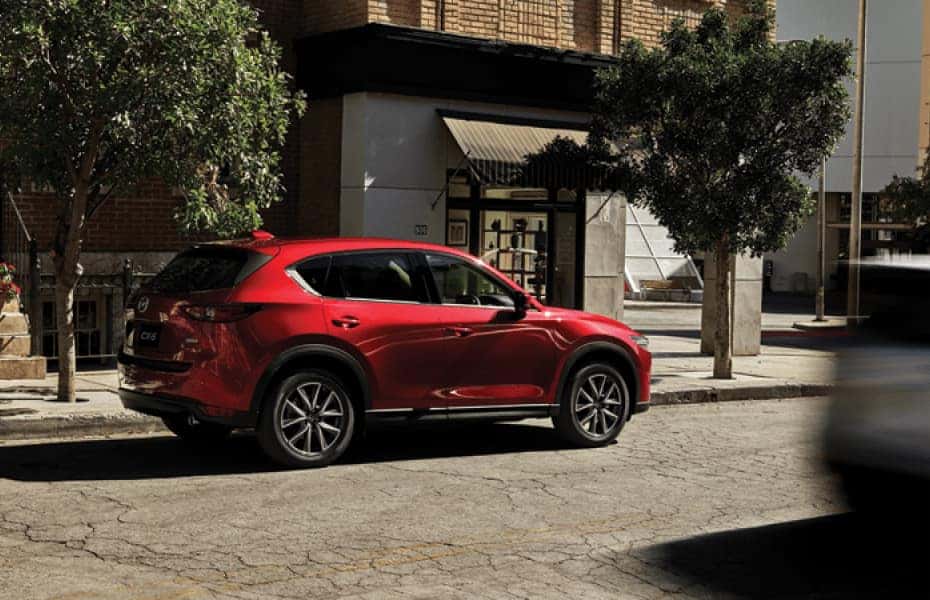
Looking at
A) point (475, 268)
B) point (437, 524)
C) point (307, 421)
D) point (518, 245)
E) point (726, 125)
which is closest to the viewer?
point (437, 524)

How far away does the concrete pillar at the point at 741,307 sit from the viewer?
20266 millimetres

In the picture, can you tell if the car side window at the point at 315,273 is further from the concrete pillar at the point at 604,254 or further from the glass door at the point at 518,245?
the concrete pillar at the point at 604,254

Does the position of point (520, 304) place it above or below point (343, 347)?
above

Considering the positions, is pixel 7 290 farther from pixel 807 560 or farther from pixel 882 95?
pixel 882 95

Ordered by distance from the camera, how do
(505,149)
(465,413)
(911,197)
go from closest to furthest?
(465,413) → (505,149) → (911,197)

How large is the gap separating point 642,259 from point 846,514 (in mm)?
33992

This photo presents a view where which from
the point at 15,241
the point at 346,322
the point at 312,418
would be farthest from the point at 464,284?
the point at 15,241

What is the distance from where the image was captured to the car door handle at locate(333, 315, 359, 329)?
31.4 feet

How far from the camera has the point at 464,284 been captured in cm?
1044

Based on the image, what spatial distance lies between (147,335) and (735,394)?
819 cm

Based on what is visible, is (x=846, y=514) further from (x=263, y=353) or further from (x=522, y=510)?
(x=263, y=353)

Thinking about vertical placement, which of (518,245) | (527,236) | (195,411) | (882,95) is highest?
(882,95)

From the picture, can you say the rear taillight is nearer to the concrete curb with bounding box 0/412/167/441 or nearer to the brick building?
the concrete curb with bounding box 0/412/167/441

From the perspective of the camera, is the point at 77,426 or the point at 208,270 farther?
the point at 77,426
